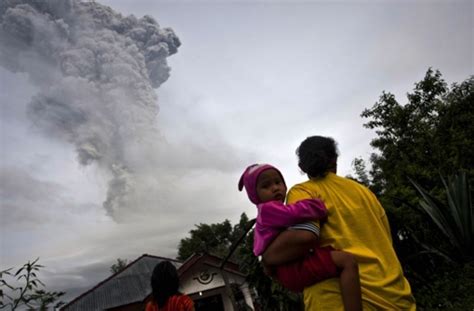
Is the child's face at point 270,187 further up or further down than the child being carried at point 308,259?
further up

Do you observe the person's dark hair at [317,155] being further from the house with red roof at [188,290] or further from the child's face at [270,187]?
the house with red roof at [188,290]

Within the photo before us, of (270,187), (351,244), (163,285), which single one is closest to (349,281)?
(351,244)

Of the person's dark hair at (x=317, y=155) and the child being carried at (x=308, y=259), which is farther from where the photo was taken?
the person's dark hair at (x=317, y=155)

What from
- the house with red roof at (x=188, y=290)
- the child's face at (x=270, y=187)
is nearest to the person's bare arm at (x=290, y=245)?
the child's face at (x=270, y=187)

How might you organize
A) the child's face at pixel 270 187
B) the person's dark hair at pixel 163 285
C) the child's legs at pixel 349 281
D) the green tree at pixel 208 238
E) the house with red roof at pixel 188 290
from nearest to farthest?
the child's legs at pixel 349 281 < the child's face at pixel 270 187 < the person's dark hair at pixel 163 285 < the house with red roof at pixel 188 290 < the green tree at pixel 208 238

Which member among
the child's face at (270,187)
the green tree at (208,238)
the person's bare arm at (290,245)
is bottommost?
the person's bare arm at (290,245)

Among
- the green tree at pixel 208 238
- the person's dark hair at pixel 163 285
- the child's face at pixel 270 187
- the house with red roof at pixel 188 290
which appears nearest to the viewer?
the child's face at pixel 270 187

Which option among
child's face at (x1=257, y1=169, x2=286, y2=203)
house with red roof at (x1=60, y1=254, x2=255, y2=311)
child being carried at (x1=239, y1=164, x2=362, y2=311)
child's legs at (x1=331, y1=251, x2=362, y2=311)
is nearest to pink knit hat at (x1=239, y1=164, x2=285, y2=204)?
child's face at (x1=257, y1=169, x2=286, y2=203)

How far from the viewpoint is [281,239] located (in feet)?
3.22

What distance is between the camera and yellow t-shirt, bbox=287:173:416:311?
97 cm

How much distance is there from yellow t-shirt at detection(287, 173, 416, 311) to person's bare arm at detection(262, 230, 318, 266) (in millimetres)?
92

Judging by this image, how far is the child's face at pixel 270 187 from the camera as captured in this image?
116 centimetres

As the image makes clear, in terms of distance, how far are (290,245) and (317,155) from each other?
385mm

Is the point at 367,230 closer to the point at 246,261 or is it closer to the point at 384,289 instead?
the point at 384,289
